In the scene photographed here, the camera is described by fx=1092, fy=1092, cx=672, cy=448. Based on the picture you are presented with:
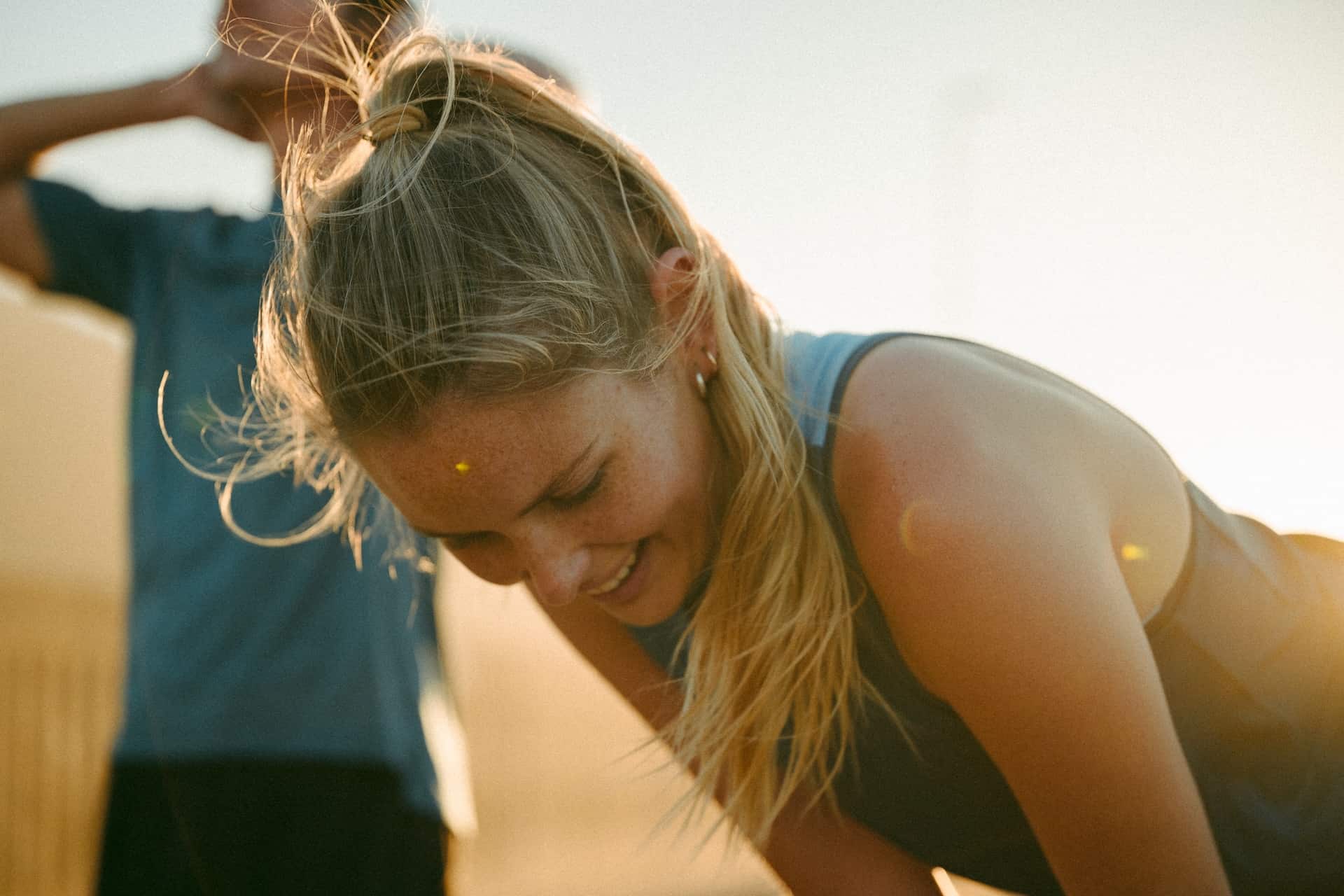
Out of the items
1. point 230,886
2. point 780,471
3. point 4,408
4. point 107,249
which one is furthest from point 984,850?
point 4,408

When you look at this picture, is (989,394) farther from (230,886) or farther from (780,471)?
(230,886)

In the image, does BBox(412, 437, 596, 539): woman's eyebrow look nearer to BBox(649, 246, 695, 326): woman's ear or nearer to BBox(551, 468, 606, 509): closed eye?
BBox(551, 468, 606, 509): closed eye

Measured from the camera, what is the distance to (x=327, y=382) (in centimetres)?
156

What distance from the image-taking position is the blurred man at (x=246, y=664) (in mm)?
2188

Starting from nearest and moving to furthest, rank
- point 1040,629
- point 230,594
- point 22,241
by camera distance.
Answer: point 1040,629, point 230,594, point 22,241

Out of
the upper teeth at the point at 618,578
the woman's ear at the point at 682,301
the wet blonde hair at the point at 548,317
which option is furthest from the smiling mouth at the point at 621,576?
the woman's ear at the point at 682,301

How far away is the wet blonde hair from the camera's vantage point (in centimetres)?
145

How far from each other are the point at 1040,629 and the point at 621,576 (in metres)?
0.62

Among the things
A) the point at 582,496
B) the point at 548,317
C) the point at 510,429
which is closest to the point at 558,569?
the point at 582,496

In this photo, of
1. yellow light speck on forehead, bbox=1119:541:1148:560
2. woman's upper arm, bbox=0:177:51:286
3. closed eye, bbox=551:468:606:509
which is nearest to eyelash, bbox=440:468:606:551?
closed eye, bbox=551:468:606:509

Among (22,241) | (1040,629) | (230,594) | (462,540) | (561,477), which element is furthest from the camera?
(22,241)

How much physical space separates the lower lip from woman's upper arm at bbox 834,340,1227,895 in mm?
379

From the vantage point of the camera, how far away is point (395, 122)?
1.61 meters

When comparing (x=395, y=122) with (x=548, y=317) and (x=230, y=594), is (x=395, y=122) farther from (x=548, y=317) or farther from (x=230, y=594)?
(x=230, y=594)
